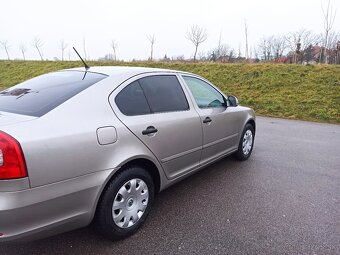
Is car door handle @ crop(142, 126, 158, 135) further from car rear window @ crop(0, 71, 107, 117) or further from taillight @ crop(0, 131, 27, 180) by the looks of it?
taillight @ crop(0, 131, 27, 180)

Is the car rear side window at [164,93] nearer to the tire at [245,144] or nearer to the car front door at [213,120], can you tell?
the car front door at [213,120]

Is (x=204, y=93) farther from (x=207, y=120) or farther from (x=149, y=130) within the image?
(x=149, y=130)

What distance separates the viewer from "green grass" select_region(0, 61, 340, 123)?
1080 centimetres

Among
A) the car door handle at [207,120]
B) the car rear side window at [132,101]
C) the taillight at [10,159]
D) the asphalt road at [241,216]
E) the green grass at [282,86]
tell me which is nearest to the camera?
the taillight at [10,159]

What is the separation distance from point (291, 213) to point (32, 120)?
2719mm

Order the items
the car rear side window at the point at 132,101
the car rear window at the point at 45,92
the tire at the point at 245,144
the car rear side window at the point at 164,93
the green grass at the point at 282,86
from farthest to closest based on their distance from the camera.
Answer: the green grass at the point at 282,86 < the tire at the point at 245,144 < the car rear side window at the point at 164,93 < the car rear side window at the point at 132,101 < the car rear window at the point at 45,92

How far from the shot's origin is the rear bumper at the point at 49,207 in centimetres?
180

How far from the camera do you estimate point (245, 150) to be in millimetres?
4723

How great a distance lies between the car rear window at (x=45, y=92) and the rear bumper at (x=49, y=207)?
0.59 meters

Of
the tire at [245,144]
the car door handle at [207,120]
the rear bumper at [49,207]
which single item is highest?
the car door handle at [207,120]

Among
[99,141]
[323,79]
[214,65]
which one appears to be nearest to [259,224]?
[99,141]

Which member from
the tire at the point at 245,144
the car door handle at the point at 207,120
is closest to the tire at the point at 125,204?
the car door handle at the point at 207,120

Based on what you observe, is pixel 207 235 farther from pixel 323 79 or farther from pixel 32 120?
pixel 323 79

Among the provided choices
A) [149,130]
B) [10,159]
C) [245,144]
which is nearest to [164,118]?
[149,130]
